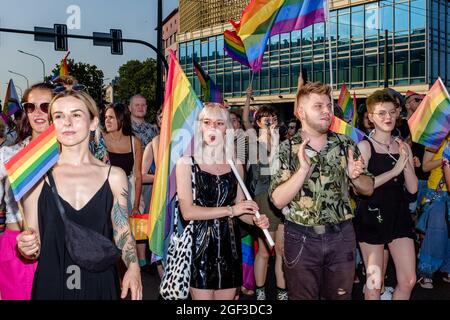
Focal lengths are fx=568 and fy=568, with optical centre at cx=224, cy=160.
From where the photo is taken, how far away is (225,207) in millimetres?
3863

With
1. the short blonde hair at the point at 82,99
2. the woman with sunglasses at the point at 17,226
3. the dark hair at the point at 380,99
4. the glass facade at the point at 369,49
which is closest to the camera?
the short blonde hair at the point at 82,99

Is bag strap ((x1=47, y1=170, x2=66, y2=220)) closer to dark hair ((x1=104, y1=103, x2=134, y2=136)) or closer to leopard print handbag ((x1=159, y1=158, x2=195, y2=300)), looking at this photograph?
leopard print handbag ((x1=159, y1=158, x2=195, y2=300))

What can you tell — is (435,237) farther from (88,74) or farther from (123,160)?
(88,74)

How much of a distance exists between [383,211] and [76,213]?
106 inches

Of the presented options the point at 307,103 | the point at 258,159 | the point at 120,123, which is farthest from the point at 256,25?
the point at 307,103

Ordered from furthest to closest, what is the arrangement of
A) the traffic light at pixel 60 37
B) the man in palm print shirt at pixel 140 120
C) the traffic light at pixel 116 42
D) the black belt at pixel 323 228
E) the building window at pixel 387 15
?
1. the building window at pixel 387 15
2. the traffic light at pixel 116 42
3. the traffic light at pixel 60 37
4. the man in palm print shirt at pixel 140 120
5. the black belt at pixel 323 228

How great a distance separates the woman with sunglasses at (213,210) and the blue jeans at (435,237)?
3351 mm

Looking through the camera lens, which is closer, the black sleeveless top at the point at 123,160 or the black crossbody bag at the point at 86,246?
the black crossbody bag at the point at 86,246

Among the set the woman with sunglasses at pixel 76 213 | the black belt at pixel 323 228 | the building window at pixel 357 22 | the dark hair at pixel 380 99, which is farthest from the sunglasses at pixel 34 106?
the building window at pixel 357 22

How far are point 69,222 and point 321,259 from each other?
1708 millimetres

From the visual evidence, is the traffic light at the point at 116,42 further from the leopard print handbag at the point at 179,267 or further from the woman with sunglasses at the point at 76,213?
the woman with sunglasses at the point at 76,213

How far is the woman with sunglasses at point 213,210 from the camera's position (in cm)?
388

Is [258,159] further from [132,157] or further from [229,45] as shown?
[229,45]

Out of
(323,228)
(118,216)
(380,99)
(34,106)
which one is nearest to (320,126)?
(323,228)
